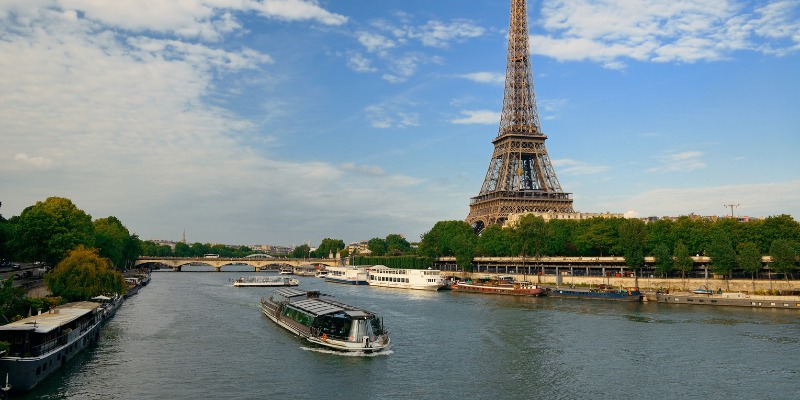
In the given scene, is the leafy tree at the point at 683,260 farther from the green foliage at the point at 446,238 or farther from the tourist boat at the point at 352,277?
the tourist boat at the point at 352,277

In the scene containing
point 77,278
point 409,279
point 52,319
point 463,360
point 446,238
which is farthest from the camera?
point 446,238

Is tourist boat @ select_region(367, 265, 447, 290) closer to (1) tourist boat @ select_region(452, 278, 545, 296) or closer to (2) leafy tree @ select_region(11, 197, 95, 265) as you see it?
(1) tourist boat @ select_region(452, 278, 545, 296)

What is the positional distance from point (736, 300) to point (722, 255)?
1237 cm

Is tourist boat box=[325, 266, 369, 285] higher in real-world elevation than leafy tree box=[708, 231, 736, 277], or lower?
lower

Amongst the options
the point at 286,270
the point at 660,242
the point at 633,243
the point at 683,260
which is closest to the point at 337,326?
the point at 683,260

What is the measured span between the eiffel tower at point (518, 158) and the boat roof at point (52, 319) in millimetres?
96900

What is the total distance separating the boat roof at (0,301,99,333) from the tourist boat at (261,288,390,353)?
14685 mm

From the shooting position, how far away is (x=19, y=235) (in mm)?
68750

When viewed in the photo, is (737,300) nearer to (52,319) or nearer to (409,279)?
(409,279)

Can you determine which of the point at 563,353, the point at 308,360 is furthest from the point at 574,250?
the point at 308,360

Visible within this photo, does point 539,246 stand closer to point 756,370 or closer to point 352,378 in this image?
point 756,370

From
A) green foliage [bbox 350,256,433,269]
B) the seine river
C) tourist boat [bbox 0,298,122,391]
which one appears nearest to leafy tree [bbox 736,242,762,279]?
the seine river

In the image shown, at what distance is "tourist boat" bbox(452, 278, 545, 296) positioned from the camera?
281ft

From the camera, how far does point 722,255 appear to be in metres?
78.4
